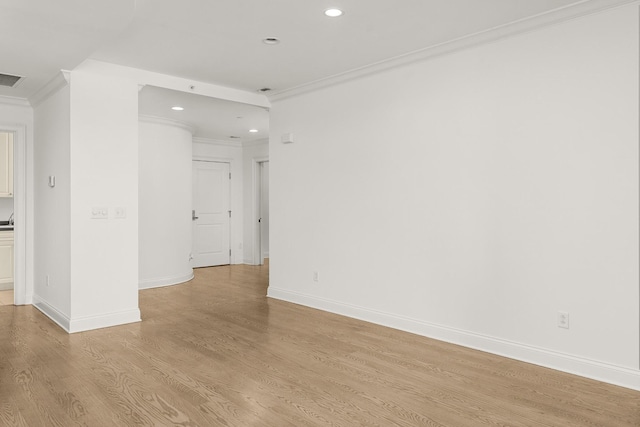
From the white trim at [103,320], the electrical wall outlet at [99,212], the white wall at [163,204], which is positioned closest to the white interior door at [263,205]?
the white wall at [163,204]

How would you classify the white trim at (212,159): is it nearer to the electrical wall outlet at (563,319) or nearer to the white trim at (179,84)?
the white trim at (179,84)

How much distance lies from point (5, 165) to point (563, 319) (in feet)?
24.0

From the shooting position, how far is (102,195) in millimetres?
4441

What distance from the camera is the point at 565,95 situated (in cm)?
326

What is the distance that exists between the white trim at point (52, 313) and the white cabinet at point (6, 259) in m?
1.46

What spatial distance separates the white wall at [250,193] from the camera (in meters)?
9.07

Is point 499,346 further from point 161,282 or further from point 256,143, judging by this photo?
point 256,143

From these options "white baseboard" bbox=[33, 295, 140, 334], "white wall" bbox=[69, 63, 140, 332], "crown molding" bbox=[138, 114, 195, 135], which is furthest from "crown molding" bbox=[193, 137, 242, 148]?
"white baseboard" bbox=[33, 295, 140, 334]

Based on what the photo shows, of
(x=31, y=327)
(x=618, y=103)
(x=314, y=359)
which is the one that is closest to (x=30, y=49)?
(x=31, y=327)

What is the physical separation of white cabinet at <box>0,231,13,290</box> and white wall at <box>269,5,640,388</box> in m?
4.46

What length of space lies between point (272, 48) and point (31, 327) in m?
3.50

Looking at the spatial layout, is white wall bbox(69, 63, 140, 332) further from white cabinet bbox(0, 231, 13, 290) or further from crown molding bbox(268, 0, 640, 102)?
white cabinet bbox(0, 231, 13, 290)

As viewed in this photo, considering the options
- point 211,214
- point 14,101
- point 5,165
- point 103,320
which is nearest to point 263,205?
point 211,214

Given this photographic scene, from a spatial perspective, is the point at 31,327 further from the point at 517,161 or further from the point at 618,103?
the point at 618,103
